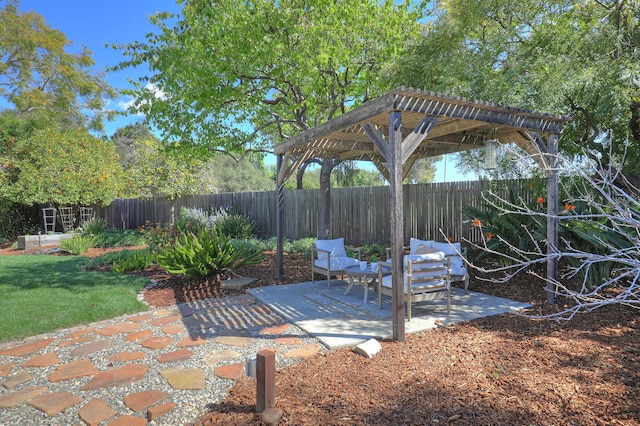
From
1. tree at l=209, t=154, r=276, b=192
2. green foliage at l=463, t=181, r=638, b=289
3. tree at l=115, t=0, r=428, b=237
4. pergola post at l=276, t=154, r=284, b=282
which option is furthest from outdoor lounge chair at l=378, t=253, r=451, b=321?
tree at l=209, t=154, r=276, b=192

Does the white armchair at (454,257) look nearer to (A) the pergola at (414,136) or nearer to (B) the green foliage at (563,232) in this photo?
(B) the green foliage at (563,232)

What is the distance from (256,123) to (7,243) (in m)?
10.4

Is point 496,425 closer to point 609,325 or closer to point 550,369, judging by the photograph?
point 550,369

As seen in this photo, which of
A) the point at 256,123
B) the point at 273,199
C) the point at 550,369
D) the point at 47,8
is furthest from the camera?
the point at 47,8

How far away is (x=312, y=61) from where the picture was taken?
7871 millimetres

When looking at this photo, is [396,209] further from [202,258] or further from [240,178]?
[240,178]

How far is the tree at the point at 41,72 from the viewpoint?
60.2 ft

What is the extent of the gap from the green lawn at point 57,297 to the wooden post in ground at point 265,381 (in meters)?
3.11

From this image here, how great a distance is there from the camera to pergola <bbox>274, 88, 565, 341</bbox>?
372 centimetres

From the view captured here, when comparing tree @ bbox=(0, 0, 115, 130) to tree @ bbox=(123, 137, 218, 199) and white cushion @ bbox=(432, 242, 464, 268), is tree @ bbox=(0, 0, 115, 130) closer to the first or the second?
tree @ bbox=(123, 137, 218, 199)

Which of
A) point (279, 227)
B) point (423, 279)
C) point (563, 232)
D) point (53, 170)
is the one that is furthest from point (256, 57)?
point (53, 170)

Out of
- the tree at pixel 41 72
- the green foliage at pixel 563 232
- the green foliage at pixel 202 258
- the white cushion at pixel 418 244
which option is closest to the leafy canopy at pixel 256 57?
the green foliage at pixel 202 258

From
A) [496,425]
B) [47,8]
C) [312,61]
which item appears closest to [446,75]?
[312,61]

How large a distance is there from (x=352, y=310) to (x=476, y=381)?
2009mm
